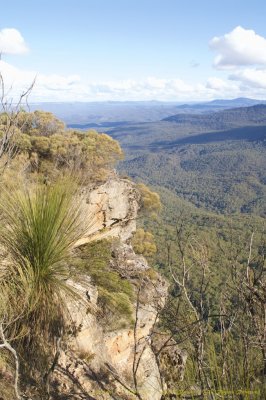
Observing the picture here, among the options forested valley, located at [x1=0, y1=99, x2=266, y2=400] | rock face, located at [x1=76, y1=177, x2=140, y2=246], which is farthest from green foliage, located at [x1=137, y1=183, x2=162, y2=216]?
forested valley, located at [x1=0, y1=99, x2=266, y2=400]

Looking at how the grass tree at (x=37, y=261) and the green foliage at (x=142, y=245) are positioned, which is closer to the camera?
the grass tree at (x=37, y=261)

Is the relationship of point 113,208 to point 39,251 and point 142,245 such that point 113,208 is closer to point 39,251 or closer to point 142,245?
point 39,251

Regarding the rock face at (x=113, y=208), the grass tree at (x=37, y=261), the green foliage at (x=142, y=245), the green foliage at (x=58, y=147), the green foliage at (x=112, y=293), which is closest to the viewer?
the grass tree at (x=37, y=261)

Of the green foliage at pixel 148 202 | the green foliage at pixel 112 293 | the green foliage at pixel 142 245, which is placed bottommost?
the green foliage at pixel 142 245

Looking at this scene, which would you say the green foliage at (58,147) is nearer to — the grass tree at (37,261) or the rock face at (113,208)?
the rock face at (113,208)

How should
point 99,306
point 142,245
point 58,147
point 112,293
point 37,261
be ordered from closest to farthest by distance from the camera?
point 37,261 → point 99,306 → point 112,293 → point 58,147 → point 142,245

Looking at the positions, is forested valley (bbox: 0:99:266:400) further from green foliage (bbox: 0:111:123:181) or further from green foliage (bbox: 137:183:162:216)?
green foliage (bbox: 137:183:162:216)

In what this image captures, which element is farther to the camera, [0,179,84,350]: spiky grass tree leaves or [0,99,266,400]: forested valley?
[0,179,84,350]: spiky grass tree leaves

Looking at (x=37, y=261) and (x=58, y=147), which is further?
(x=58, y=147)

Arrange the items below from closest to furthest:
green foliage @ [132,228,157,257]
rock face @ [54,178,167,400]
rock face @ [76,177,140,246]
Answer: rock face @ [54,178,167,400] < rock face @ [76,177,140,246] < green foliage @ [132,228,157,257]

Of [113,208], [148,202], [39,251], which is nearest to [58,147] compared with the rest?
[113,208]

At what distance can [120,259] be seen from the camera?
6.13 meters

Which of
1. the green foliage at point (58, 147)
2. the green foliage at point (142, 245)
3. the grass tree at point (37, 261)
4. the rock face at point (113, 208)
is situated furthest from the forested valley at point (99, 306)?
the green foliage at point (142, 245)

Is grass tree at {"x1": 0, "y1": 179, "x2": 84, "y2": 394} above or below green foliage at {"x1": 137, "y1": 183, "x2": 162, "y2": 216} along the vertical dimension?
above
